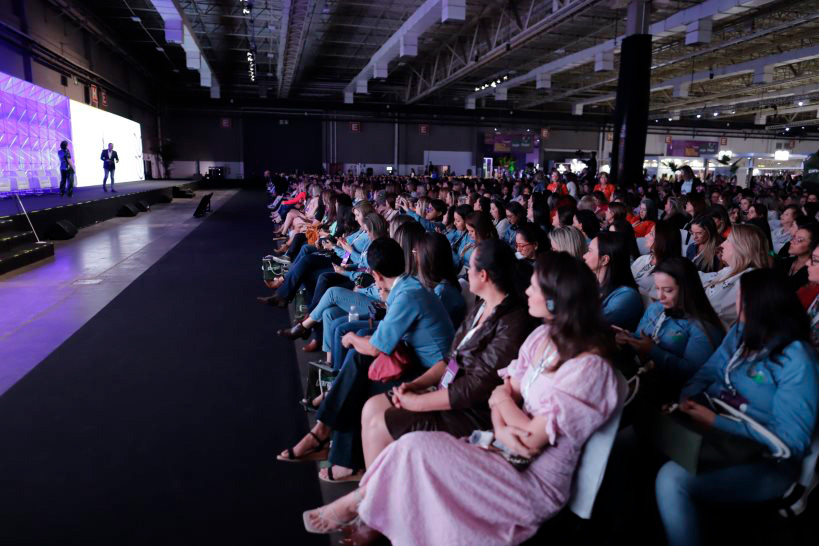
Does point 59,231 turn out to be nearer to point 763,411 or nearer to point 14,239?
point 14,239

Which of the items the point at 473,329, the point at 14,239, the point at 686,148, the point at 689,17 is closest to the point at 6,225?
the point at 14,239

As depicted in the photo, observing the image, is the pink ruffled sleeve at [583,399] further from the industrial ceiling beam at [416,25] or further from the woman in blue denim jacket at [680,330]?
the industrial ceiling beam at [416,25]

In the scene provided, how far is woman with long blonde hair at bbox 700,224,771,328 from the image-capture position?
3.18 metres

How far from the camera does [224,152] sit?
29391 mm

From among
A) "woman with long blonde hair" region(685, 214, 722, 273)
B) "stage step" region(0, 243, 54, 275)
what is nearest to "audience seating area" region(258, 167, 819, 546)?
"woman with long blonde hair" region(685, 214, 722, 273)

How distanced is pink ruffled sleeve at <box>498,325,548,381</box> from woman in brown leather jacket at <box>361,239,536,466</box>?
0.11 m

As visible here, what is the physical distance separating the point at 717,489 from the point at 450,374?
38.6 inches

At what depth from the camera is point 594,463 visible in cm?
165

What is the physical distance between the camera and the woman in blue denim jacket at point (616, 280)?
2.98 m

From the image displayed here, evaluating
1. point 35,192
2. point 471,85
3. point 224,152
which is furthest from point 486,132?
point 35,192

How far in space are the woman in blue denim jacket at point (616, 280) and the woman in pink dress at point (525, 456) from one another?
4.41ft

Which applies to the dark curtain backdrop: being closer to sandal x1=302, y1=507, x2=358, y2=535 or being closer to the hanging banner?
the hanging banner

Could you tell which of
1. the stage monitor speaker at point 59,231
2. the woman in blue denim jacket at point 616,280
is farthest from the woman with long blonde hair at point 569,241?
the stage monitor speaker at point 59,231

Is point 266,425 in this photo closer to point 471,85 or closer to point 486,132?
→ point 471,85
